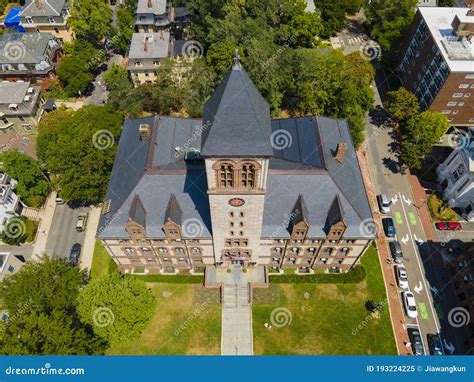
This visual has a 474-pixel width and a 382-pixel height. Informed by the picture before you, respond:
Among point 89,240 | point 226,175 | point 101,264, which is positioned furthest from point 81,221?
point 226,175

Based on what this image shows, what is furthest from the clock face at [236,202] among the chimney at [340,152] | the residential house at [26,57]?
the residential house at [26,57]

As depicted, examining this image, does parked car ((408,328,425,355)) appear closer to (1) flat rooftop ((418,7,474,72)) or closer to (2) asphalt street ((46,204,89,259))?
(1) flat rooftop ((418,7,474,72))

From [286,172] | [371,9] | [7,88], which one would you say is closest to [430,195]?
[286,172]

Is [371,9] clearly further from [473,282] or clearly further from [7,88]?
[7,88]

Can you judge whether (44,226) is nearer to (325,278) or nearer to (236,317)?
(236,317)

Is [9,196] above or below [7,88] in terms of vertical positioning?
below

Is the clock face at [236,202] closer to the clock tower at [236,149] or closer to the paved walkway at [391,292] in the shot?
the clock tower at [236,149]

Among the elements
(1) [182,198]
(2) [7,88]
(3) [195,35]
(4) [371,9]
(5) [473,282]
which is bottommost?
(5) [473,282]
